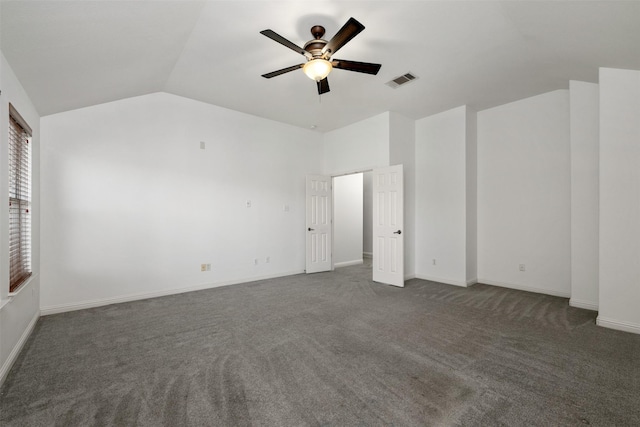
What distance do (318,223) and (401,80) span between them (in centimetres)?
320

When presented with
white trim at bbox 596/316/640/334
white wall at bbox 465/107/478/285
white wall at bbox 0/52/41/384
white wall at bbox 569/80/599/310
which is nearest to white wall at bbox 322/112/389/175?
white wall at bbox 465/107/478/285

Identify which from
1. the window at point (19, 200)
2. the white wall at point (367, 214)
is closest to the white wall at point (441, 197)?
the white wall at point (367, 214)

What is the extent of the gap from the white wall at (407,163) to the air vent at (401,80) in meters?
1.11

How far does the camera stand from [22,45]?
2.22 meters

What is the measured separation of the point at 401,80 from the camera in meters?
3.98

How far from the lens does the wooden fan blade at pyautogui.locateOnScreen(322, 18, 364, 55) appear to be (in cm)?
221

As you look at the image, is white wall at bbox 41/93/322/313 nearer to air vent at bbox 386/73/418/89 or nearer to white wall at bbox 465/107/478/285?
air vent at bbox 386/73/418/89

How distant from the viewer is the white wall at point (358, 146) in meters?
5.29

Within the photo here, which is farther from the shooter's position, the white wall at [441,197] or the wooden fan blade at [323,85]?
the white wall at [441,197]

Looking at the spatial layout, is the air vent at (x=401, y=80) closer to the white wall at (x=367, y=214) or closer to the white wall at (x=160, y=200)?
the white wall at (x=160, y=200)

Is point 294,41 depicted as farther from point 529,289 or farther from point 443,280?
point 529,289

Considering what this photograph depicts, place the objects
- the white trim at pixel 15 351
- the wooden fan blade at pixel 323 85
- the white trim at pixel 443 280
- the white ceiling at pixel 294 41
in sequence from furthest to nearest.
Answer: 1. the white trim at pixel 443 280
2. the wooden fan blade at pixel 323 85
3. the white ceiling at pixel 294 41
4. the white trim at pixel 15 351

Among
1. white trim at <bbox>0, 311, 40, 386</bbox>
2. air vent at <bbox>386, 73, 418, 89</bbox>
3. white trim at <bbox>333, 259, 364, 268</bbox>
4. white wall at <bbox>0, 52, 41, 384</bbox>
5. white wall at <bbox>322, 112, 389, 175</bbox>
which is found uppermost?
air vent at <bbox>386, 73, 418, 89</bbox>

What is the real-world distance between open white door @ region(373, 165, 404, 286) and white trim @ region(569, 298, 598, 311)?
2.24m
